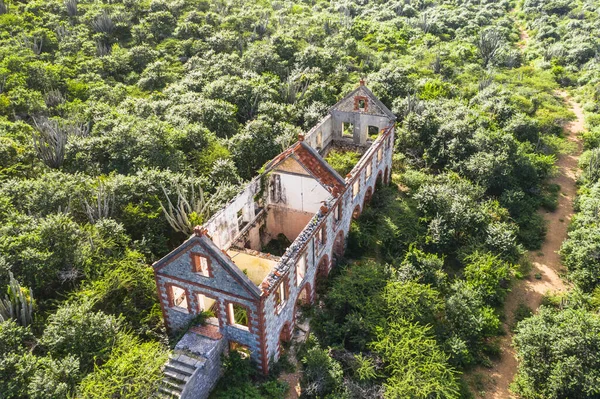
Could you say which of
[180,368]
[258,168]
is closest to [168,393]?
[180,368]

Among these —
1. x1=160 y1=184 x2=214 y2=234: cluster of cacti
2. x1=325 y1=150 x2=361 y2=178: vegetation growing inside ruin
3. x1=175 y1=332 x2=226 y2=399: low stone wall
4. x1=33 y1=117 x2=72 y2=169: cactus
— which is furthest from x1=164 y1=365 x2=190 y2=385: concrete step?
x1=33 y1=117 x2=72 y2=169: cactus

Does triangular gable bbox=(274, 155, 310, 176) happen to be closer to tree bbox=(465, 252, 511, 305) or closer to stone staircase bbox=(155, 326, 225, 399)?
stone staircase bbox=(155, 326, 225, 399)

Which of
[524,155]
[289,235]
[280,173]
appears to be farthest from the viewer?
[524,155]

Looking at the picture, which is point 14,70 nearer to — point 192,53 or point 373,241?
point 192,53

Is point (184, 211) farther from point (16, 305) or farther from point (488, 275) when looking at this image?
point (488, 275)

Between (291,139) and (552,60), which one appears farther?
(552,60)

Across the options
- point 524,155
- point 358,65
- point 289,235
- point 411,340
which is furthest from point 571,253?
point 358,65
